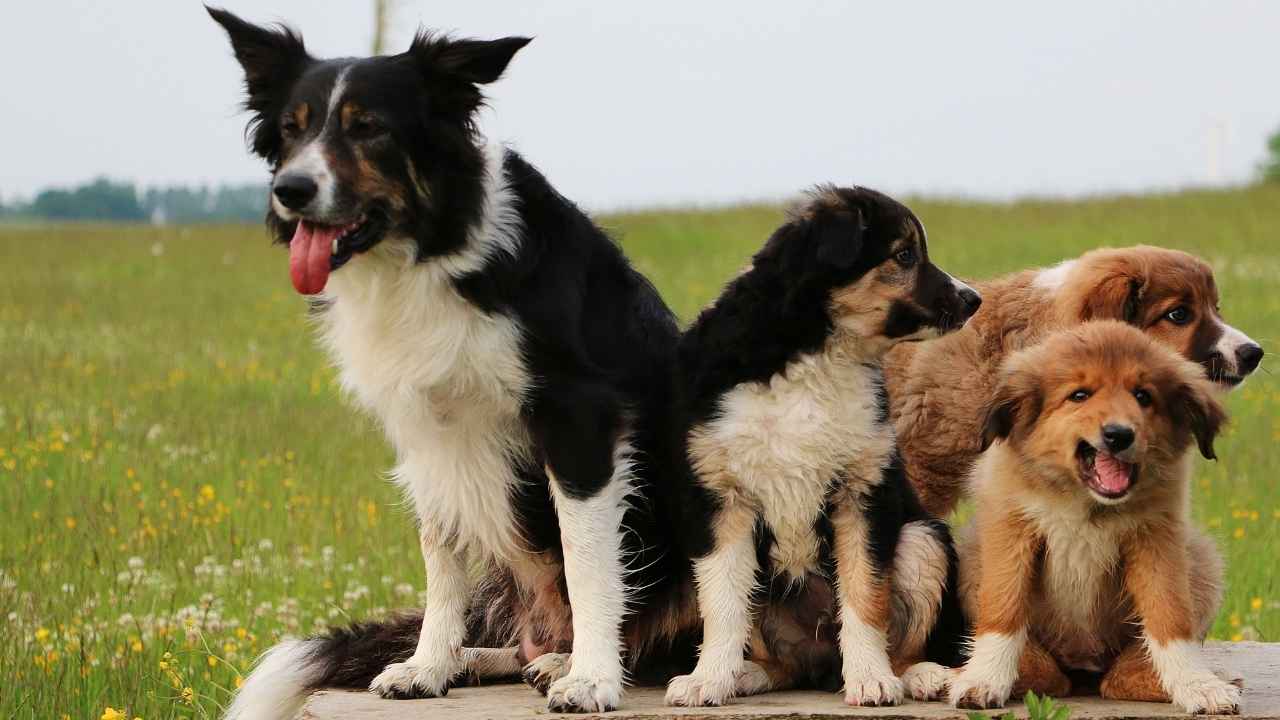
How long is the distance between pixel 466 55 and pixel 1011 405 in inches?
89.3

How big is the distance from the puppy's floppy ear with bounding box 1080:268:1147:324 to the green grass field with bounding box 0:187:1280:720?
5.10 feet

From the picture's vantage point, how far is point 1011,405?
498cm

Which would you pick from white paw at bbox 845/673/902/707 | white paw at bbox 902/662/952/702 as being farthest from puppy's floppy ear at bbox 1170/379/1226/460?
white paw at bbox 845/673/902/707

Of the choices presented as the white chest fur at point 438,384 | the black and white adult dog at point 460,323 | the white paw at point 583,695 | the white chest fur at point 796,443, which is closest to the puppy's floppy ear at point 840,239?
the white chest fur at point 796,443

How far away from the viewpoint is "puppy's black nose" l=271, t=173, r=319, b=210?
Result: 15.2 ft

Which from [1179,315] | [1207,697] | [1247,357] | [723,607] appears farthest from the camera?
[1179,315]

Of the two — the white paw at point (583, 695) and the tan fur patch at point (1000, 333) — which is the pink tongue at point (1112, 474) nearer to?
the tan fur patch at point (1000, 333)

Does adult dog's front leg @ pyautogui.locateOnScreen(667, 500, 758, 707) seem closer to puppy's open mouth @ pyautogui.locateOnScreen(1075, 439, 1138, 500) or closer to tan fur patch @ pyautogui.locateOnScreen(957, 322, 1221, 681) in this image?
tan fur patch @ pyautogui.locateOnScreen(957, 322, 1221, 681)

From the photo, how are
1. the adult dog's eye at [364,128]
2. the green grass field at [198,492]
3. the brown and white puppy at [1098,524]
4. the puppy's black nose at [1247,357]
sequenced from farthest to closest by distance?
the green grass field at [198,492]
the puppy's black nose at [1247,357]
the adult dog's eye at [364,128]
the brown and white puppy at [1098,524]

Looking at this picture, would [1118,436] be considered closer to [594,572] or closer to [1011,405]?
[1011,405]

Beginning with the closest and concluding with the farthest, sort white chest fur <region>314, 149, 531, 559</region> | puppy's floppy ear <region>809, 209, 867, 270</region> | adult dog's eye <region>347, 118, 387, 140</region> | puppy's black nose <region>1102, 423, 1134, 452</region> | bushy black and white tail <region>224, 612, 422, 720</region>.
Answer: puppy's black nose <region>1102, 423, 1134, 452</region>
adult dog's eye <region>347, 118, 387, 140</region>
white chest fur <region>314, 149, 531, 559</region>
puppy's floppy ear <region>809, 209, 867, 270</region>
bushy black and white tail <region>224, 612, 422, 720</region>

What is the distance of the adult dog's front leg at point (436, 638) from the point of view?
5270 mm

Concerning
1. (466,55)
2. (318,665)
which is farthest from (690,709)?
(466,55)

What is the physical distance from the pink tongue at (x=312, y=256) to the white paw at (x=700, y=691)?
72.2 inches
